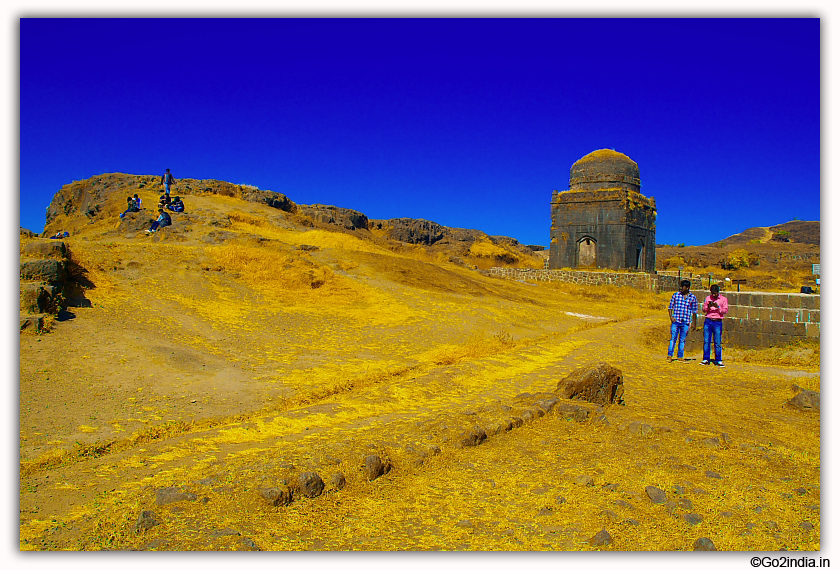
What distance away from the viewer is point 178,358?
28.4ft

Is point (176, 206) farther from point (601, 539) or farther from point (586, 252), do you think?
point (601, 539)

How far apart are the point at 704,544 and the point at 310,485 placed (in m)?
2.52

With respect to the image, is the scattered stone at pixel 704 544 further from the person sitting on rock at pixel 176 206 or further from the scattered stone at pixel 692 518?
the person sitting on rock at pixel 176 206

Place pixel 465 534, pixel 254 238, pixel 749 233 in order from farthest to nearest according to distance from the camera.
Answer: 1. pixel 749 233
2. pixel 254 238
3. pixel 465 534

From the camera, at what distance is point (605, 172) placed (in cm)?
2831

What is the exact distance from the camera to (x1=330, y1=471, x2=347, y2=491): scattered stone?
3835 mm

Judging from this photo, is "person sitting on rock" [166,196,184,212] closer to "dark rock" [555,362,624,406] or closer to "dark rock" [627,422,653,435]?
"dark rock" [555,362,624,406]

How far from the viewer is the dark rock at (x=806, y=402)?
19.8 ft

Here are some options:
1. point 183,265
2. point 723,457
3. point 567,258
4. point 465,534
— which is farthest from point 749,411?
point 567,258

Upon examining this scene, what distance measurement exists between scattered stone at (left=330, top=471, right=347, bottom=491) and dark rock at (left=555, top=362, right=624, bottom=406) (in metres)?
3.25

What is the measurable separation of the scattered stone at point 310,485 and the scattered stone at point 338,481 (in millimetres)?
96

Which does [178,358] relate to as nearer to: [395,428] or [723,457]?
[395,428]

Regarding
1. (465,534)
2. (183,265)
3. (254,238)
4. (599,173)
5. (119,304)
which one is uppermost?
(599,173)

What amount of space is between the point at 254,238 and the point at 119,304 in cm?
824
